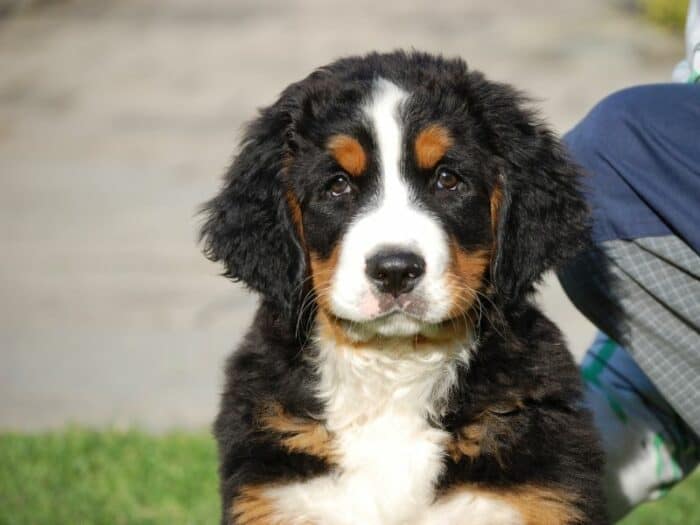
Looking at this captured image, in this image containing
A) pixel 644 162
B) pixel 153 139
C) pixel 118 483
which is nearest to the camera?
pixel 644 162

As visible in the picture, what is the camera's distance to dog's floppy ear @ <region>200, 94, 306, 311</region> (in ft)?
13.3

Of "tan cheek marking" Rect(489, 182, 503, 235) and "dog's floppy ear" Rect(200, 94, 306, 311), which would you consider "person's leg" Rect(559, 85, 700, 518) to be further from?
"dog's floppy ear" Rect(200, 94, 306, 311)

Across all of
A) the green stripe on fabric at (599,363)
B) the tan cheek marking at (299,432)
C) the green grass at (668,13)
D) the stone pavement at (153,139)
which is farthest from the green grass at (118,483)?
the green grass at (668,13)

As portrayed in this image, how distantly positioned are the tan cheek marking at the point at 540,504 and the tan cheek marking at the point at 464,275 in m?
0.58

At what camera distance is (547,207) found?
402 centimetres

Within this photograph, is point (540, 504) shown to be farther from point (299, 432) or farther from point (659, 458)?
point (659, 458)

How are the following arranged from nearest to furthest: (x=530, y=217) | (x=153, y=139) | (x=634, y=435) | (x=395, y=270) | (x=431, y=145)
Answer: (x=395, y=270), (x=431, y=145), (x=530, y=217), (x=634, y=435), (x=153, y=139)

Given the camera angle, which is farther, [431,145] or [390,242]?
[431,145]

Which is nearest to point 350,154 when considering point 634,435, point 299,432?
point 299,432

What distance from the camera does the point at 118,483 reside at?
20.6 feet

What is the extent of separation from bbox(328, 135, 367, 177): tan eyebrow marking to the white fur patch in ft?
0.20

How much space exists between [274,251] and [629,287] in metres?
1.34

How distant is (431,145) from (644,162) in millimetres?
877

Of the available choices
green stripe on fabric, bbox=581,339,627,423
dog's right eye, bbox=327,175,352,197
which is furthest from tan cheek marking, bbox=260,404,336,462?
green stripe on fabric, bbox=581,339,627,423
